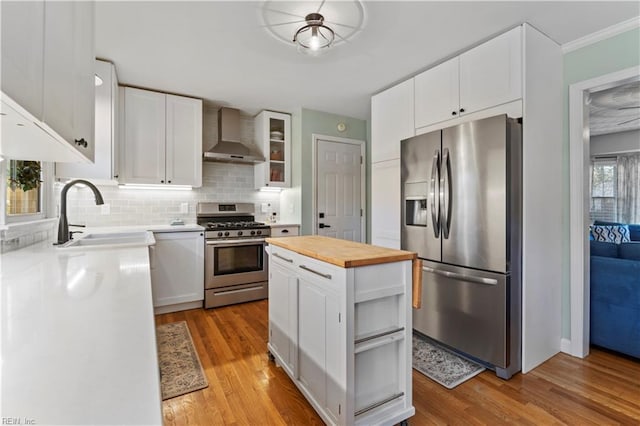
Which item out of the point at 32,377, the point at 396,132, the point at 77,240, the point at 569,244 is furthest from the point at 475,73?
the point at 77,240

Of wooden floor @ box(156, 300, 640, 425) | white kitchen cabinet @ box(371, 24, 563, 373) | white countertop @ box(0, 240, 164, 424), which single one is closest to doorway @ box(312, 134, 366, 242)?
white kitchen cabinet @ box(371, 24, 563, 373)

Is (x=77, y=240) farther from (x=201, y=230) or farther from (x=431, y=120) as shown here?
(x=431, y=120)

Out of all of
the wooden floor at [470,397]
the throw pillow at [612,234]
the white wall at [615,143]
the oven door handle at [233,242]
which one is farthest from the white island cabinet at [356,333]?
the white wall at [615,143]

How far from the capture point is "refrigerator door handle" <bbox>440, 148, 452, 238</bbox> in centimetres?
234

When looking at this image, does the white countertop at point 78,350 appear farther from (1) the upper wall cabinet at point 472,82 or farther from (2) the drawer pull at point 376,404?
(1) the upper wall cabinet at point 472,82

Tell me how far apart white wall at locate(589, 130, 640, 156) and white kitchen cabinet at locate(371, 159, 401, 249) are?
18.0 feet

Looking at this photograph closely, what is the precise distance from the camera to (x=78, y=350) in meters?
0.55

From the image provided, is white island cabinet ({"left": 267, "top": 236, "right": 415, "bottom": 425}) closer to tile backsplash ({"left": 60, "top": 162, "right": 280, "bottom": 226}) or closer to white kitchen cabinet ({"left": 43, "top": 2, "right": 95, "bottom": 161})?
white kitchen cabinet ({"left": 43, "top": 2, "right": 95, "bottom": 161})

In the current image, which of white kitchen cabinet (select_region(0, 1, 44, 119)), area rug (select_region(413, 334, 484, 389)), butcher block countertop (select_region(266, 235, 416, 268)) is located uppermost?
white kitchen cabinet (select_region(0, 1, 44, 119))

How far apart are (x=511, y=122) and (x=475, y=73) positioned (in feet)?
2.07

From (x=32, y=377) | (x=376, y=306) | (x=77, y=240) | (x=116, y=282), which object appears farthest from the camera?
(x=77, y=240)

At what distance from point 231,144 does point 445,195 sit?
280 centimetres

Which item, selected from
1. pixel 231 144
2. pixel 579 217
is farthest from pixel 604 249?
pixel 231 144

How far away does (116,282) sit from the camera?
1.04m
